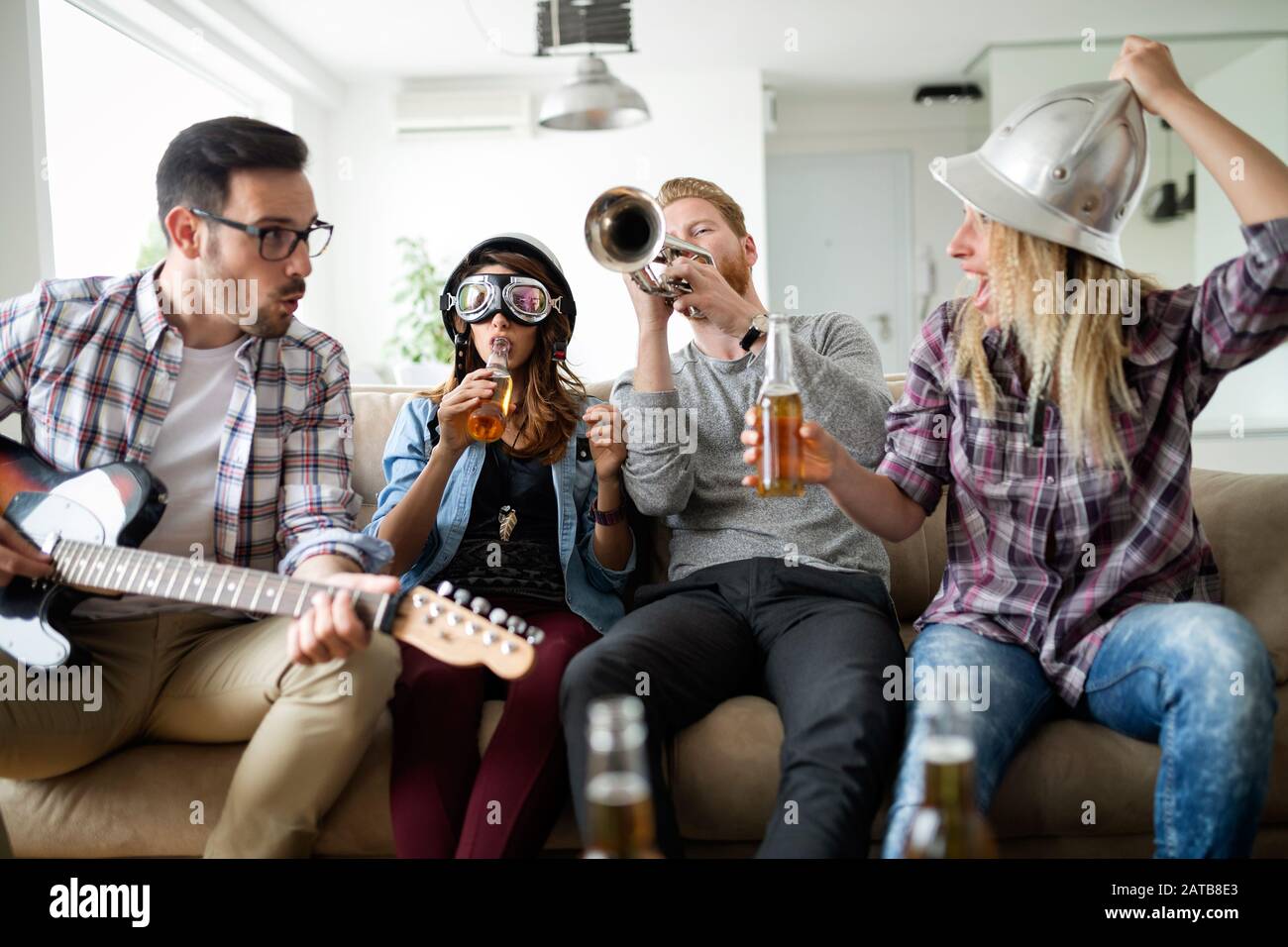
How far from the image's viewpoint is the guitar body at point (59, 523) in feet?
5.34

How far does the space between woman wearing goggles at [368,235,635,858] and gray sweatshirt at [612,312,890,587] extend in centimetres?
9

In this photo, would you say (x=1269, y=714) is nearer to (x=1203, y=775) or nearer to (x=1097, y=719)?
(x=1203, y=775)

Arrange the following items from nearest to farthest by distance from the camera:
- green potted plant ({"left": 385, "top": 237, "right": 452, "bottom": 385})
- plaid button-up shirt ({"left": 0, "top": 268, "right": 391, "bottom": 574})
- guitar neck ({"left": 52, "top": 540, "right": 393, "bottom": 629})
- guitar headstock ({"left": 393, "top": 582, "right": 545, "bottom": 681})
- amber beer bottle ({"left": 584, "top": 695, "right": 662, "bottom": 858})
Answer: amber beer bottle ({"left": 584, "top": 695, "right": 662, "bottom": 858}) < guitar headstock ({"left": 393, "top": 582, "right": 545, "bottom": 681}) < guitar neck ({"left": 52, "top": 540, "right": 393, "bottom": 629}) < plaid button-up shirt ({"left": 0, "top": 268, "right": 391, "bottom": 574}) < green potted plant ({"left": 385, "top": 237, "right": 452, "bottom": 385})

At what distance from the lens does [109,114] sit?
4938 millimetres

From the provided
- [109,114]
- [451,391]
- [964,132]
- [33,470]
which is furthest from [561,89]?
[964,132]

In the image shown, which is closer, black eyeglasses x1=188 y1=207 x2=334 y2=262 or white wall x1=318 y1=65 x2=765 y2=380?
black eyeglasses x1=188 y1=207 x2=334 y2=262

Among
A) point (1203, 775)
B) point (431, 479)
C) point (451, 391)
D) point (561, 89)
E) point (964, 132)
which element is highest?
point (964, 132)

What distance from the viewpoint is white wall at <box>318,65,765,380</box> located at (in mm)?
7129

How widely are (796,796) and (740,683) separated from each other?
376 mm

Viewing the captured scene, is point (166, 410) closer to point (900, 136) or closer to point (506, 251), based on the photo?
point (506, 251)

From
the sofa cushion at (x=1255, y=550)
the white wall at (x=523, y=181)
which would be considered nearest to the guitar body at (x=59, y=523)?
the sofa cushion at (x=1255, y=550)

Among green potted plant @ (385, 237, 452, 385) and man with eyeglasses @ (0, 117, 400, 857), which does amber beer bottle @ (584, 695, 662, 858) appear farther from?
green potted plant @ (385, 237, 452, 385)

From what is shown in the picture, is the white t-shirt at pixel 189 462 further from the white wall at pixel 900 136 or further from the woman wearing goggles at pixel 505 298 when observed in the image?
the white wall at pixel 900 136

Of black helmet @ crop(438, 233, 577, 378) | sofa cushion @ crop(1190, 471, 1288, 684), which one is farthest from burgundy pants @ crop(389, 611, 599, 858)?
sofa cushion @ crop(1190, 471, 1288, 684)
